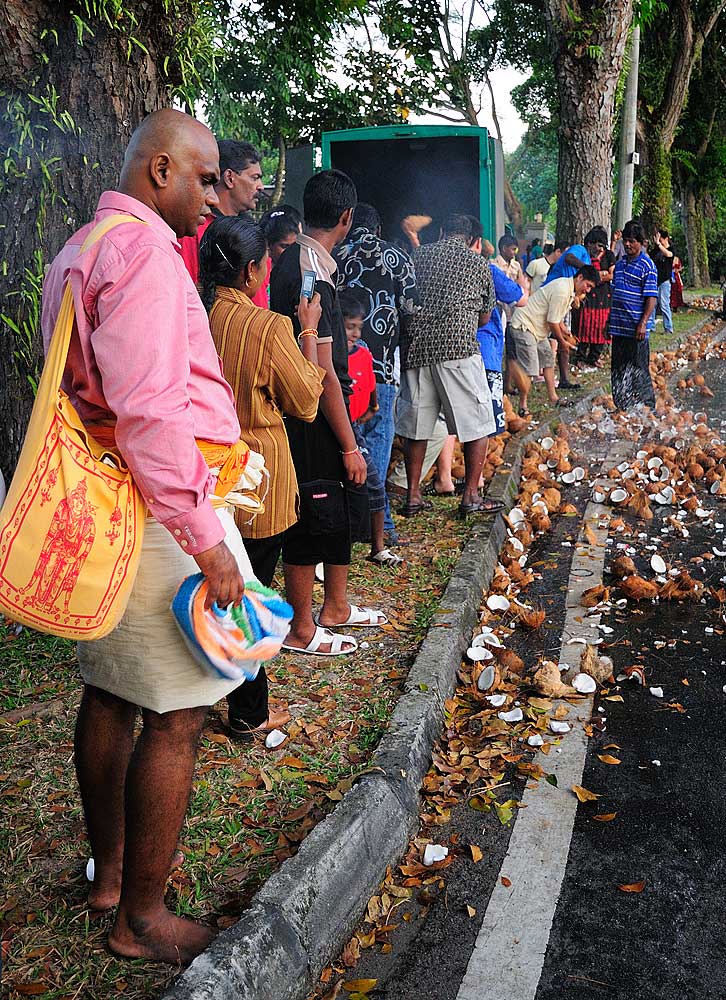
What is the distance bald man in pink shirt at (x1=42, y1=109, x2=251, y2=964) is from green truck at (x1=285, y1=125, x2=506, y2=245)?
32.0 feet

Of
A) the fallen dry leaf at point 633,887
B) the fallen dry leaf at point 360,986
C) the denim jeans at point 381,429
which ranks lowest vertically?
the fallen dry leaf at point 360,986

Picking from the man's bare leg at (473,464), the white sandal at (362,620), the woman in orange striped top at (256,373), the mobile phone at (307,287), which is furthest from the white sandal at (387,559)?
the mobile phone at (307,287)

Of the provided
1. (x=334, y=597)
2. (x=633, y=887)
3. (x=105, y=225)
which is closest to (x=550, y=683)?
(x=334, y=597)

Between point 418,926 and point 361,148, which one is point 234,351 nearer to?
point 418,926

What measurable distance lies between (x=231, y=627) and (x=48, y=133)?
2.98 m

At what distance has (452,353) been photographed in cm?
649

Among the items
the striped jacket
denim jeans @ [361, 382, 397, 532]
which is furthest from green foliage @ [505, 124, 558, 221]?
the striped jacket

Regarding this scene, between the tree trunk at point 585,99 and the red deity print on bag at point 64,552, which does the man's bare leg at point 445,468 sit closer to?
the red deity print on bag at point 64,552

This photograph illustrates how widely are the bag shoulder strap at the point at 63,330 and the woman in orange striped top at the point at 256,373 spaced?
1.26 meters

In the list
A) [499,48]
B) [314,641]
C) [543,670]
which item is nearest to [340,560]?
[314,641]

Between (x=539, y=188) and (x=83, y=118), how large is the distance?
69.3 m

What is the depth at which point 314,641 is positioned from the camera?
4477 millimetres

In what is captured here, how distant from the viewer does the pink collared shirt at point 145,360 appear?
2.04m

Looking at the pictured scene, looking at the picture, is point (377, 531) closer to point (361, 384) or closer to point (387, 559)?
point (387, 559)
